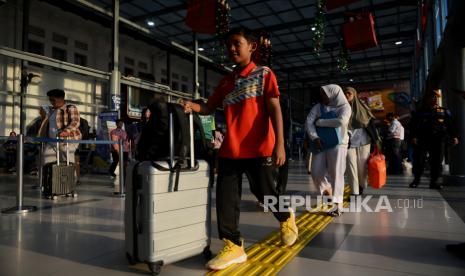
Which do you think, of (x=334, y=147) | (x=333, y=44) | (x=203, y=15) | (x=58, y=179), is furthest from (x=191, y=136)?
(x=333, y=44)

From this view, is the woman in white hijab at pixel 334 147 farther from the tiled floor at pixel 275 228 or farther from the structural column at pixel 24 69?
the structural column at pixel 24 69

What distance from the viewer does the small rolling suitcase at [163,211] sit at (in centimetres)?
179

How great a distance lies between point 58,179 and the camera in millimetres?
4938

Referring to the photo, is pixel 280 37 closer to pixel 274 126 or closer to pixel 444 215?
pixel 444 215

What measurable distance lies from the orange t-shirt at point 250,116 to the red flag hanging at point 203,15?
4571 mm

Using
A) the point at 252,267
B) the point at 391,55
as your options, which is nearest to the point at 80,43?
the point at 252,267

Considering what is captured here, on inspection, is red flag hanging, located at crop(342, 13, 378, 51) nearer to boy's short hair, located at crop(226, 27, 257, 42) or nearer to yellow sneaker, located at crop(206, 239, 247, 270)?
boy's short hair, located at crop(226, 27, 257, 42)

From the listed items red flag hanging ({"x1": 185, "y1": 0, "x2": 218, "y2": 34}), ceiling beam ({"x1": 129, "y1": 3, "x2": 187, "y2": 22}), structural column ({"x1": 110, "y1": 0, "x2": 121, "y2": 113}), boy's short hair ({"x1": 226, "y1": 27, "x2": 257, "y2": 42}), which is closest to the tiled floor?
boy's short hair ({"x1": 226, "y1": 27, "x2": 257, "y2": 42})

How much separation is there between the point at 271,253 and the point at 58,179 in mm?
3999

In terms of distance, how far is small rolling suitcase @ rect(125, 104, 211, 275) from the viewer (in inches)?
70.7

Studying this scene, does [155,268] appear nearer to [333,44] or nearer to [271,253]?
[271,253]

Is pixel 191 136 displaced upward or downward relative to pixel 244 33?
downward

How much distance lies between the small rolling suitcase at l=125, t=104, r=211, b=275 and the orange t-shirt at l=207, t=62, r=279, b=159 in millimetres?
257

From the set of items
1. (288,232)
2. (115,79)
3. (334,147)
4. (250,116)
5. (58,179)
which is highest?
(115,79)
